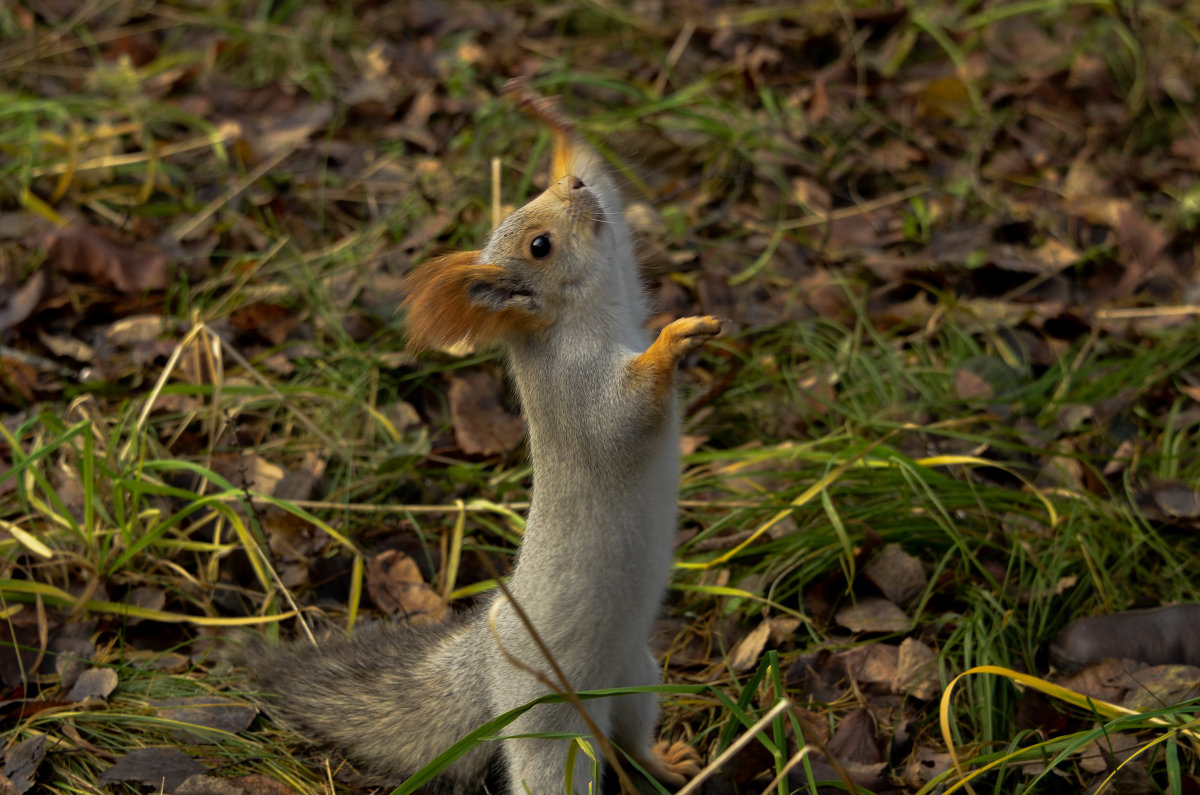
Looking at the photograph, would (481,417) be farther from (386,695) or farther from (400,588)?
(386,695)

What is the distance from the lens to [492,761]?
8.07 ft

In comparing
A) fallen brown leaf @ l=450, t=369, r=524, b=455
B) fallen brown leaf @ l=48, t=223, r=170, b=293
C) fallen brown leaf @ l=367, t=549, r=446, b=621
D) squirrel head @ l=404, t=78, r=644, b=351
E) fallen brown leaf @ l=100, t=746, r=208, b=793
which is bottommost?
fallen brown leaf @ l=367, t=549, r=446, b=621

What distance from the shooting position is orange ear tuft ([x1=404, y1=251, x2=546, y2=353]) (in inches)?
83.9

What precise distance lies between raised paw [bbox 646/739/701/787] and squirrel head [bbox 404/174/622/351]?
3.36ft

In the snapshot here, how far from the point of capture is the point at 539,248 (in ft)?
7.49

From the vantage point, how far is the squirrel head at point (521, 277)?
2143mm

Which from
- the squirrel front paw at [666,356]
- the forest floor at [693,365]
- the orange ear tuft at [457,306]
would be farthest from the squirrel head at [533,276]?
the forest floor at [693,365]

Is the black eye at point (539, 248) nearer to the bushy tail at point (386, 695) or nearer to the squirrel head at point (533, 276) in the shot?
the squirrel head at point (533, 276)

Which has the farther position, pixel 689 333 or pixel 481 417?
pixel 481 417

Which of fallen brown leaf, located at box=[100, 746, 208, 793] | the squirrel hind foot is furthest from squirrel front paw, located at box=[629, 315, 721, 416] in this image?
fallen brown leaf, located at box=[100, 746, 208, 793]

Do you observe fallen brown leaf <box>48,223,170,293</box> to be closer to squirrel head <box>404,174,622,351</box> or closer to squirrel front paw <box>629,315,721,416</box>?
squirrel head <box>404,174,622,351</box>

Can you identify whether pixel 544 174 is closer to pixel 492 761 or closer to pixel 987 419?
pixel 987 419

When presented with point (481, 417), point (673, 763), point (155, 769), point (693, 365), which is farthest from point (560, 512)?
point (693, 365)

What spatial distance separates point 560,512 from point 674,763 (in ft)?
2.32
